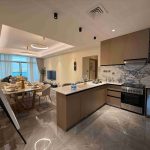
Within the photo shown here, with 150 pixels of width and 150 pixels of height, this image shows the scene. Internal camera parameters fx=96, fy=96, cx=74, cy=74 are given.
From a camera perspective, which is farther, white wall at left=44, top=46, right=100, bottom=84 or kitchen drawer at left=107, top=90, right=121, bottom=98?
white wall at left=44, top=46, right=100, bottom=84

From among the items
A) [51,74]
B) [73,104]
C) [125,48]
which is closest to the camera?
[73,104]

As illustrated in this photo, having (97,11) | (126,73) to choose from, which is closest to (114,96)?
(126,73)

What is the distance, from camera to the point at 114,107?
3410mm

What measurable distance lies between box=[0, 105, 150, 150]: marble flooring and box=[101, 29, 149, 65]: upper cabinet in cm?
187

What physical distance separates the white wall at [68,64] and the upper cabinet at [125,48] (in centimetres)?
105

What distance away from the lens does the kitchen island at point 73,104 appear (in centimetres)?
211

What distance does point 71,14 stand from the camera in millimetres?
Answer: 2023

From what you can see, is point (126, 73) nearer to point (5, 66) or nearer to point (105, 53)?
point (105, 53)

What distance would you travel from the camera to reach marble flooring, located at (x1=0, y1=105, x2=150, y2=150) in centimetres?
171

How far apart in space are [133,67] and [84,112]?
2252 mm

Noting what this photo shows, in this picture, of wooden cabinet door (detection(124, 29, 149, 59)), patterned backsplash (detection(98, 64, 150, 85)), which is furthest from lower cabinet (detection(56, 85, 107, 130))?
wooden cabinet door (detection(124, 29, 149, 59))

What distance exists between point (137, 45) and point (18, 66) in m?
8.04

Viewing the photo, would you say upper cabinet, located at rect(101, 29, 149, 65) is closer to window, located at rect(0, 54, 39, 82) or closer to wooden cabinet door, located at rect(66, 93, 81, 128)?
wooden cabinet door, located at rect(66, 93, 81, 128)

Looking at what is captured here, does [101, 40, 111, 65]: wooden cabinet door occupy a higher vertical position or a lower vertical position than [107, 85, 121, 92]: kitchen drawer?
higher
